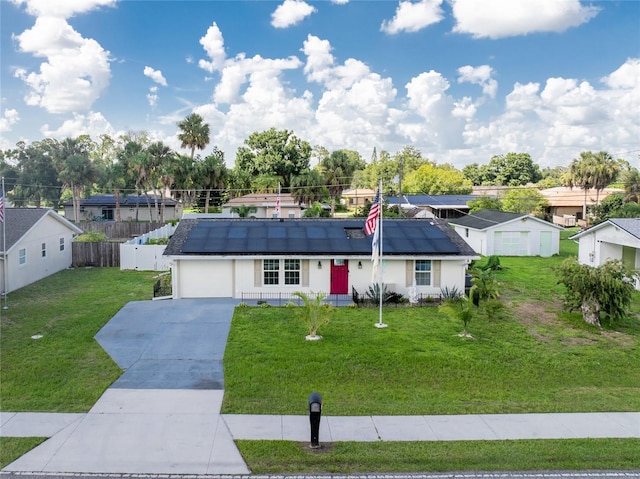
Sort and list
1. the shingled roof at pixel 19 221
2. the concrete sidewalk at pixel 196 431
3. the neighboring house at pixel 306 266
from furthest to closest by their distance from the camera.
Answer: the shingled roof at pixel 19 221 → the neighboring house at pixel 306 266 → the concrete sidewalk at pixel 196 431

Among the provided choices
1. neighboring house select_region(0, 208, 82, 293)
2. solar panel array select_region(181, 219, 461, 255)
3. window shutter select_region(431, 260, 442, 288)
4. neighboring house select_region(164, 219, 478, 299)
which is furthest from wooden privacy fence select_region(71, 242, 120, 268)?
window shutter select_region(431, 260, 442, 288)

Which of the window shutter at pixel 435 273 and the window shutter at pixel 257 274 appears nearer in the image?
the window shutter at pixel 257 274

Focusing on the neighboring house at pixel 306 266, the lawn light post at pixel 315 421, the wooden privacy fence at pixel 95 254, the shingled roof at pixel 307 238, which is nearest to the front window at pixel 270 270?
the neighboring house at pixel 306 266

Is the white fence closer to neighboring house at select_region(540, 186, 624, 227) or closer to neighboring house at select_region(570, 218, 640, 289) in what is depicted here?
neighboring house at select_region(570, 218, 640, 289)

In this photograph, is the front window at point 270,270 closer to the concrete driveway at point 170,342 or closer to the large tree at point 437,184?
the concrete driveway at point 170,342

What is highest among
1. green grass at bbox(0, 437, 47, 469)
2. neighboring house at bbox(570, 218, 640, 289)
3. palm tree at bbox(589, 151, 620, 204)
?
palm tree at bbox(589, 151, 620, 204)

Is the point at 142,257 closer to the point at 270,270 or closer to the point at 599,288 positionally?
the point at 270,270
